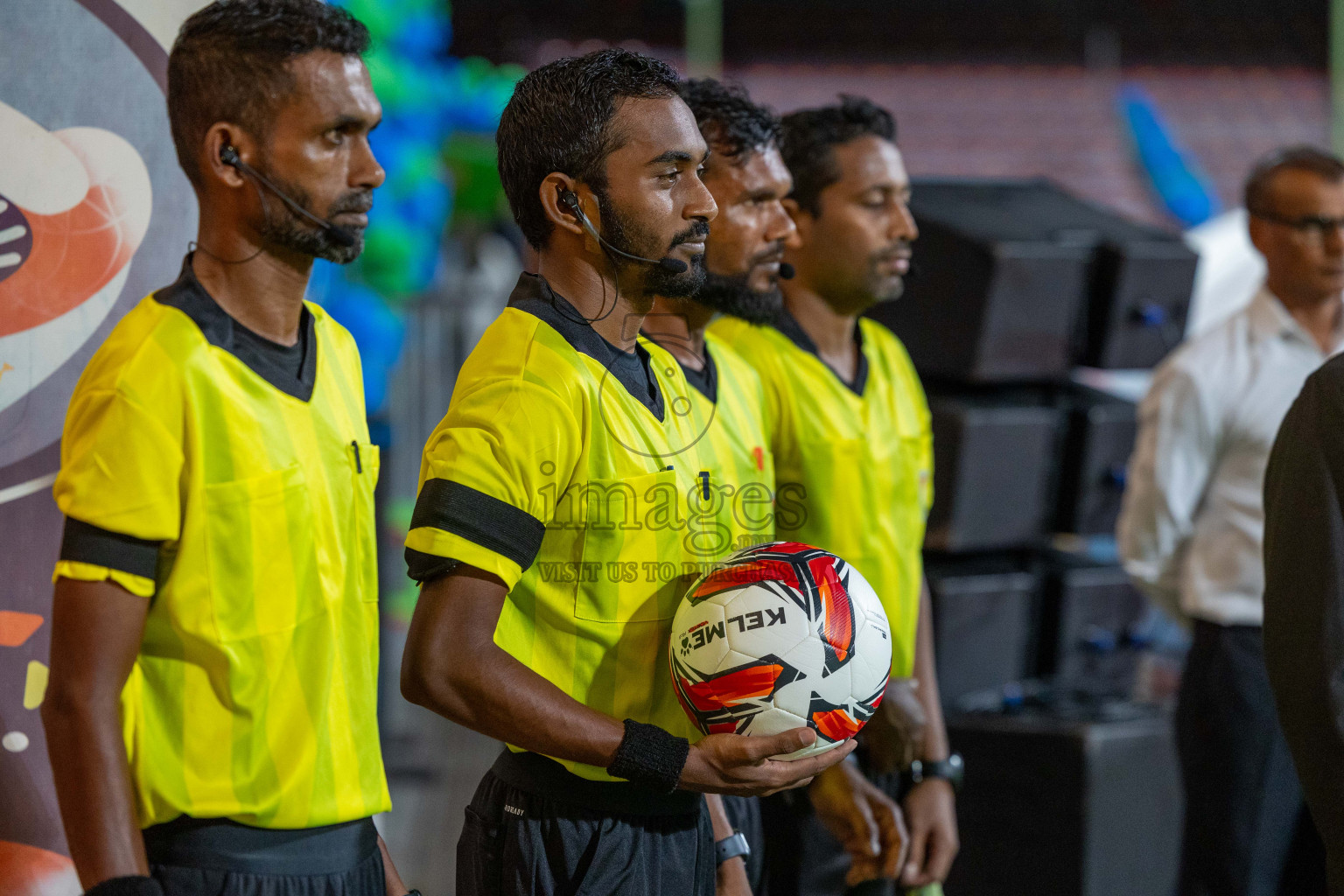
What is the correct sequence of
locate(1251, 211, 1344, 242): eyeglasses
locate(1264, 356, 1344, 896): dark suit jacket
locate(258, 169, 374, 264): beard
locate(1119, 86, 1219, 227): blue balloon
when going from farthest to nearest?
locate(1119, 86, 1219, 227): blue balloon < locate(1251, 211, 1344, 242): eyeglasses < locate(1264, 356, 1344, 896): dark suit jacket < locate(258, 169, 374, 264): beard

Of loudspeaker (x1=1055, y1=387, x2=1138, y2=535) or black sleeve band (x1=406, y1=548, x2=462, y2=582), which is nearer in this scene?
black sleeve band (x1=406, y1=548, x2=462, y2=582)

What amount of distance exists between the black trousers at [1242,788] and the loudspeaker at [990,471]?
2.37 feet

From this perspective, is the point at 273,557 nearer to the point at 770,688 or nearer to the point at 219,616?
the point at 219,616

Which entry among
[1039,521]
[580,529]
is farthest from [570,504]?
[1039,521]

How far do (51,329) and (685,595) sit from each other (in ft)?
3.20

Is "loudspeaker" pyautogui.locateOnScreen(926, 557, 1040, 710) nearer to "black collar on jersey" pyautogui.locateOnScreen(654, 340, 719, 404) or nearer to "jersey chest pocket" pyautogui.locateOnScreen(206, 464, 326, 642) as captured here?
"black collar on jersey" pyautogui.locateOnScreen(654, 340, 719, 404)

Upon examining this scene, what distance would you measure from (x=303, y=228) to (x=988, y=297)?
2300 mm

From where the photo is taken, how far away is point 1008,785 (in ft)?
10.7

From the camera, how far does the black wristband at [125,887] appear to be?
126cm

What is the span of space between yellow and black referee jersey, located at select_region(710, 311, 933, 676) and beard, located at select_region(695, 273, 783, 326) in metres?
0.16

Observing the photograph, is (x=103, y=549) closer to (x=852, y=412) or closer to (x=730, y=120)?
(x=730, y=120)

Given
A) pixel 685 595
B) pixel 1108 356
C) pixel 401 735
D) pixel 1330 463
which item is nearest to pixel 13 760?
pixel 685 595

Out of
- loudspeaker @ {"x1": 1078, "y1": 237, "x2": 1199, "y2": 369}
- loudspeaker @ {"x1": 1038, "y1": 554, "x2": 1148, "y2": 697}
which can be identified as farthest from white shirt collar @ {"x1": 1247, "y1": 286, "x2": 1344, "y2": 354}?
loudspeaker @ {"x1": 1038, "y1": 554, "x2": 1148, "y2": 697}

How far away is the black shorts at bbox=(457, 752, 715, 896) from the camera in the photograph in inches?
64.1
